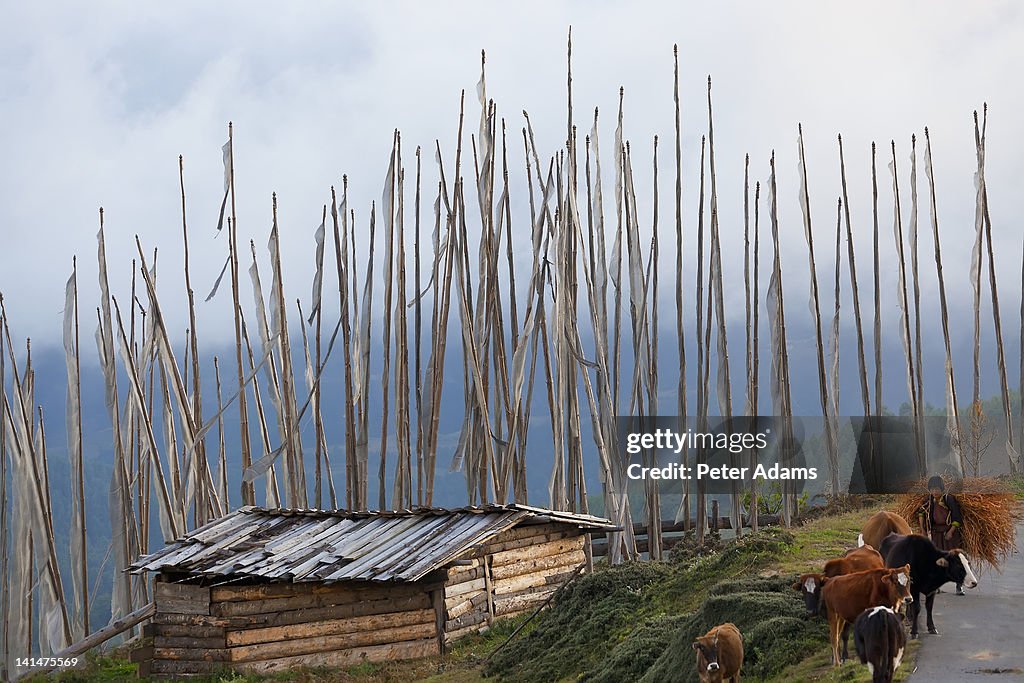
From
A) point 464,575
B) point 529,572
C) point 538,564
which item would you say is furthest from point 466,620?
point 538,564

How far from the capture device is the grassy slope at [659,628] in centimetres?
898

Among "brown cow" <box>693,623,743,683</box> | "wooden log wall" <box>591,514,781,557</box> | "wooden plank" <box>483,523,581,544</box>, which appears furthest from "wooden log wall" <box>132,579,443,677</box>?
"brown cow" <box>693,623,743,683</box>

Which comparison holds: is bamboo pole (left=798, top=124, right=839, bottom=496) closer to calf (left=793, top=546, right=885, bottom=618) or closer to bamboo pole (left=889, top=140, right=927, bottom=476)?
bamboo pole (left=889, top=140, right=927, bottom=476)

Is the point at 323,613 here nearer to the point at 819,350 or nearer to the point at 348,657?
the point at 348,657

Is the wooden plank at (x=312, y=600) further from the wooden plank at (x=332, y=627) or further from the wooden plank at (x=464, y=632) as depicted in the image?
the wooden plank at (x=464, y=632)

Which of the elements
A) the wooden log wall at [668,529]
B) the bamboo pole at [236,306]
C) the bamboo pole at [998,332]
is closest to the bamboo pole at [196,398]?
the bamboo pole at [236,306]

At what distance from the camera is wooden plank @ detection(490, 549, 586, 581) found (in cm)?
1694

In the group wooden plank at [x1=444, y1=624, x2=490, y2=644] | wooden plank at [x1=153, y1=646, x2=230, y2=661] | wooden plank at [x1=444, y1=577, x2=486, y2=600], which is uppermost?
wooden plank at [x1=444, y1=577, x2=486, y2=600]

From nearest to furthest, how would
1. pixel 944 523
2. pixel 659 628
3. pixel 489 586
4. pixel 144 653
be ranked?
pixel 944 523 → pixel 659 628 → pixel 144 653 → pixel 489 586

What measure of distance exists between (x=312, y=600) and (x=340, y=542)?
1.25m

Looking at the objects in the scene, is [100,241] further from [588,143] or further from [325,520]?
[588,143]

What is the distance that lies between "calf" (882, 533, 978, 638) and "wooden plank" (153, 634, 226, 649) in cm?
994

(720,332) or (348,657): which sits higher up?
(720,332)

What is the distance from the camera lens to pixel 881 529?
9211mm
